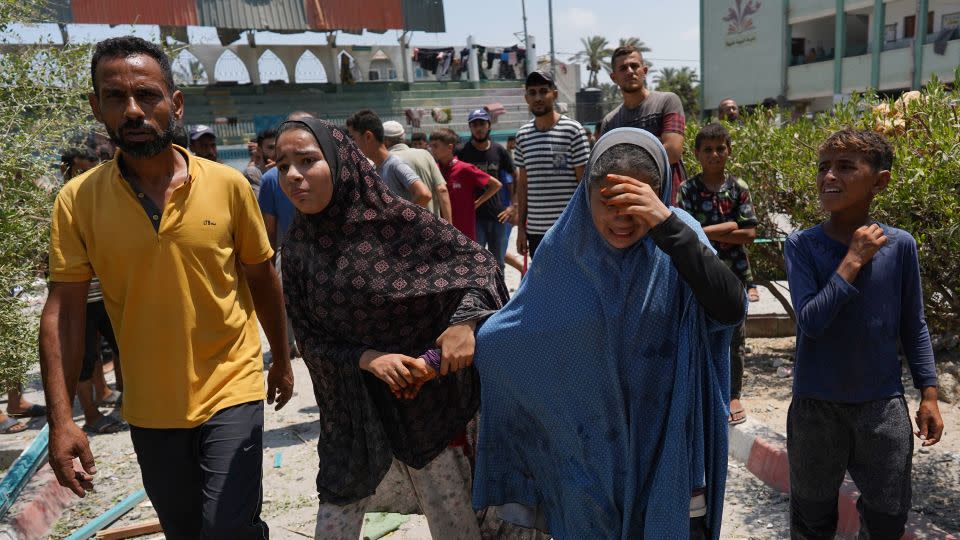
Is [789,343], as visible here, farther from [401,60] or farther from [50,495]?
[401,60]

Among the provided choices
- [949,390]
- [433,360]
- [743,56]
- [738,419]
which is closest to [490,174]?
[738,419]

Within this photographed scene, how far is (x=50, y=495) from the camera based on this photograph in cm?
415

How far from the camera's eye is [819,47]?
3666 cm

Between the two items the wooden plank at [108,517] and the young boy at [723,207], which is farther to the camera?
the young boy at [723,207]

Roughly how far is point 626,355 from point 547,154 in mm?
3420

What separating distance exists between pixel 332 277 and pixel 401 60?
3894cm

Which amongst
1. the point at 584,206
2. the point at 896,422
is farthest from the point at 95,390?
the point at 896,422

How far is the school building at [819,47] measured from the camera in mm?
28906

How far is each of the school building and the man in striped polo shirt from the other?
26.0 meters

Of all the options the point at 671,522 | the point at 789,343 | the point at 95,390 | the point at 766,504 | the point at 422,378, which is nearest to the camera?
the point at 671,522

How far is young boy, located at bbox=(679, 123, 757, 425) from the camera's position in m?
4.23

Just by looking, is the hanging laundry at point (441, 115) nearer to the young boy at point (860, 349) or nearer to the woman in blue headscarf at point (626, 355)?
the young boy at point (860, 349)

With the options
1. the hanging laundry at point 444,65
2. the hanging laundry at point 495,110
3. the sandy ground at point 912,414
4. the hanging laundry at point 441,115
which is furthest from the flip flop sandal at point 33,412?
the hanging laundry at point 444,65

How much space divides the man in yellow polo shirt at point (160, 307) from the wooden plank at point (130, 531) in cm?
135
